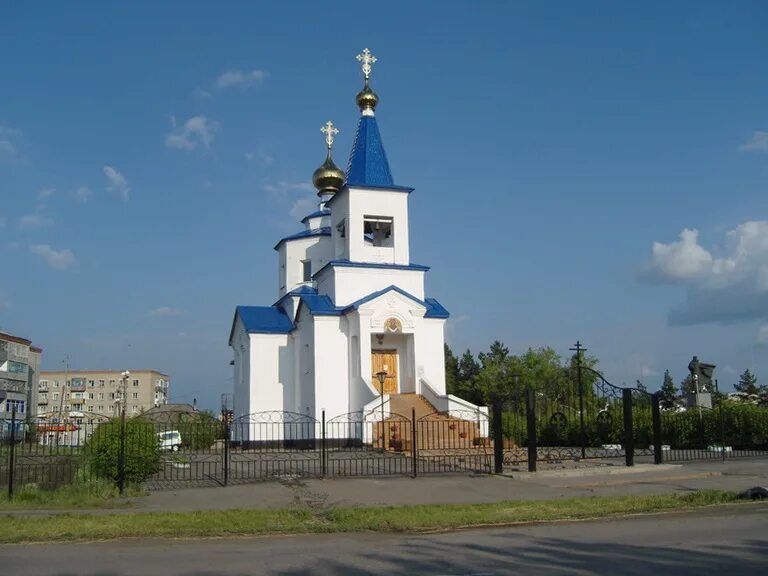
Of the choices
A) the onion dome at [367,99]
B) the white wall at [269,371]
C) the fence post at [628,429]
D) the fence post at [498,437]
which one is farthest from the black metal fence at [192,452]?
the onion dome at [367,99]

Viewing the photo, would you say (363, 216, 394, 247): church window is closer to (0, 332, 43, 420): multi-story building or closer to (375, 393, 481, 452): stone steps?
(375, 393, 481, 452): stone steps

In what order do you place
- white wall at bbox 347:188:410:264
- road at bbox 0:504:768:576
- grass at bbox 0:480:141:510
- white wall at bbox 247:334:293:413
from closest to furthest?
road at bbox 0:504:768:576, grass at bbox 0:480:141:510, white wall at bbox 347:188:410:264, white wall at bbox 247:334:293:413

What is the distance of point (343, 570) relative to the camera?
24.9ft

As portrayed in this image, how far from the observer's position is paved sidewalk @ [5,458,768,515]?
1278 centimetres

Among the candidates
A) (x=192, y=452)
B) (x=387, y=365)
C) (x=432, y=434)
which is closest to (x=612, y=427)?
(x=432, y=434)

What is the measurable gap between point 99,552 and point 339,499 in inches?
198

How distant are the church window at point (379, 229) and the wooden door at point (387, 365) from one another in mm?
4509

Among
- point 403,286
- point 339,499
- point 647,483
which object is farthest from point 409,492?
point 403,286

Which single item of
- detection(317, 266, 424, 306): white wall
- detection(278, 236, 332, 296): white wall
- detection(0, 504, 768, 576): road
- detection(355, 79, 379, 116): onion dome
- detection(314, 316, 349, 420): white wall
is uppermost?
detection(355, 79, 379, 116): onion dome

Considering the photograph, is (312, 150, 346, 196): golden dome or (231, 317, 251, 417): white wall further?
(312, 150, 346, 196): golden dome

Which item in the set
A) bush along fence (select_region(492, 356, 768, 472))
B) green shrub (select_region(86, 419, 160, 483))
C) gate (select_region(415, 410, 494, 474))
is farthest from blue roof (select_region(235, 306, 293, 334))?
green shrub (select_region(86, 419, 160, 483))

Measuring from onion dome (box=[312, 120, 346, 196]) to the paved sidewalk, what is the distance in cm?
2338

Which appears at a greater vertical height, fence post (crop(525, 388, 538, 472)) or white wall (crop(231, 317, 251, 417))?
white wall (crop(231, 317, 251, 417))

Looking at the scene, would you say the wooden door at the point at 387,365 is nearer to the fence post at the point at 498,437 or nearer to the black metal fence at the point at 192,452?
the black metal fence at the point at 192,452
